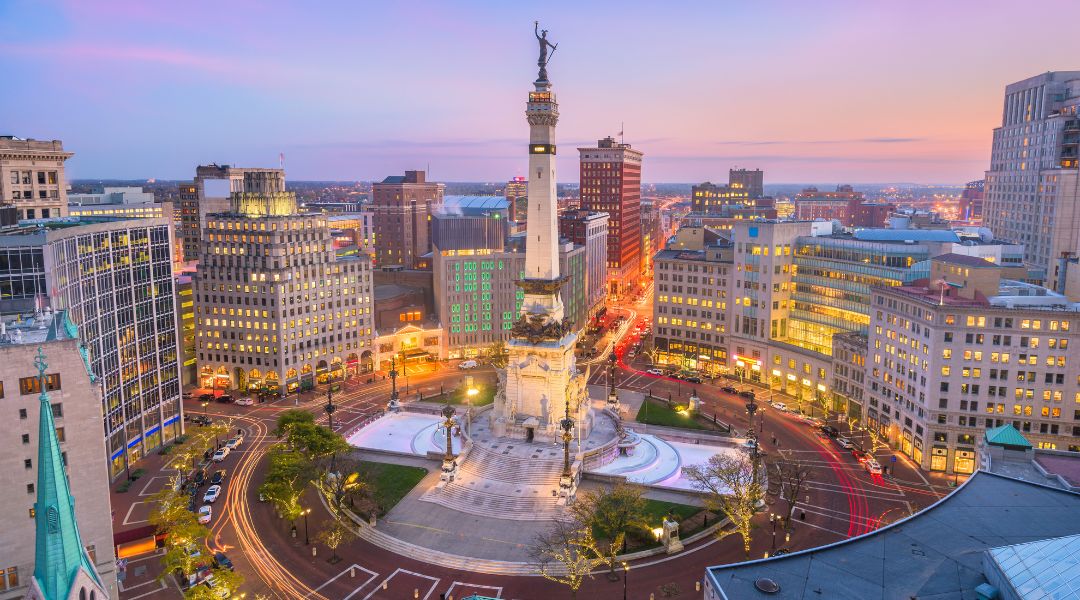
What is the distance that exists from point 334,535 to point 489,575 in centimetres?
1667

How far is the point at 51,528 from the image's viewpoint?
1577 inches

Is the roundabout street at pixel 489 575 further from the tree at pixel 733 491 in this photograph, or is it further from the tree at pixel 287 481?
the tree at pixel 733 491

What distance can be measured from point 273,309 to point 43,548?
98.4m

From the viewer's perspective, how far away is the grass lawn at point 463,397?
12900 centimetres

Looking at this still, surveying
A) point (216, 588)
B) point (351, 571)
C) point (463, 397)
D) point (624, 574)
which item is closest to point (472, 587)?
point (351, 571)

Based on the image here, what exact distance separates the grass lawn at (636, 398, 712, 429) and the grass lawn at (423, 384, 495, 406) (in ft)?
87.7

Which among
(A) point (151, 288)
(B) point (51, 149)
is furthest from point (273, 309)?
(B) point (51, 149)

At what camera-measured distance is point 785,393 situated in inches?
5418

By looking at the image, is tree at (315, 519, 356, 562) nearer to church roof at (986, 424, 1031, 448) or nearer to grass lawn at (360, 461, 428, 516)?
grass lawn at (360, 461, 428, 516)

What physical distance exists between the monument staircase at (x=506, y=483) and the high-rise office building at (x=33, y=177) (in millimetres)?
78215

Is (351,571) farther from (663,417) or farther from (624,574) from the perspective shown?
(663,417)

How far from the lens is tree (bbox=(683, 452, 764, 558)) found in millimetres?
76000

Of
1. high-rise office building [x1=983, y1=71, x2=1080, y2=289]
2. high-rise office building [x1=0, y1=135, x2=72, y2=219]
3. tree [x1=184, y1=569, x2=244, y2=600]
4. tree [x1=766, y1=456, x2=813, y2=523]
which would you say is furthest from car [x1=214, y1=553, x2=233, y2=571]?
high-rise office building [x1=983, y1=71, x2=1080, y2=289]

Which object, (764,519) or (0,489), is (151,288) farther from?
(764,519)
